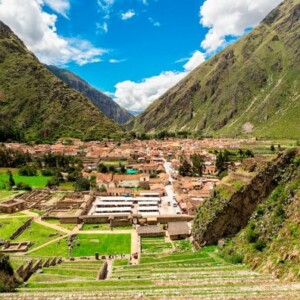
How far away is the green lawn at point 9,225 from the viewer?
52984 millimetres

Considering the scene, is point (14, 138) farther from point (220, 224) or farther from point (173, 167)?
point (220, 224)

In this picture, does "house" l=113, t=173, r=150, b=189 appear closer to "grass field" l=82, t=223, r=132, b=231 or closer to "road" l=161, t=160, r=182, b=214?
"road" l=161, t=160, r=182, b=214

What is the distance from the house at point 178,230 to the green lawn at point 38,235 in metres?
17.5

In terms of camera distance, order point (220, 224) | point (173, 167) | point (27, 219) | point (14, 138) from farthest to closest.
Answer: point (14, 138), point (173, 167), point (27, 219), point (220, 224)

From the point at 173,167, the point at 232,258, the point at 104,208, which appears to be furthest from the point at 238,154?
the point at 232,258

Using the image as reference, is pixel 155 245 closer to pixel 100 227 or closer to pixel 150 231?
pixel 150 231

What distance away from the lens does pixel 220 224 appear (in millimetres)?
42219

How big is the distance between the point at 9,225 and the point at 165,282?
38499 mm

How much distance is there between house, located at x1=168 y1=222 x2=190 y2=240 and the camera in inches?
2009

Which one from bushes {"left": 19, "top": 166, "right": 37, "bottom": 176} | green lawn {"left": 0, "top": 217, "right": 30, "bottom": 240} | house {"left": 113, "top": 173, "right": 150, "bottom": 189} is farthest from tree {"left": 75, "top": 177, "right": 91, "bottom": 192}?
green lawn {"left": 0, "top": 217, "right": 30, "bottom": 240}

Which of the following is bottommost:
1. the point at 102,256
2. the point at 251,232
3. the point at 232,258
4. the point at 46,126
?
the point at 102,256

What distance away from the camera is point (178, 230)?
171 ft

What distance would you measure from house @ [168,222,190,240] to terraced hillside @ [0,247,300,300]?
766cm

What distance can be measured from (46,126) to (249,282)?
18721cm
